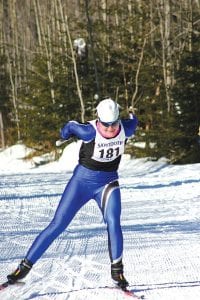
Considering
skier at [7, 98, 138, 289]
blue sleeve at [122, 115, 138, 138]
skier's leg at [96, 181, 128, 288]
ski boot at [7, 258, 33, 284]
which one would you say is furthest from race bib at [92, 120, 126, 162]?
ski boot at [7, 258, 33, 284]

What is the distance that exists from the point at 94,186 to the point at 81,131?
0.51 meters

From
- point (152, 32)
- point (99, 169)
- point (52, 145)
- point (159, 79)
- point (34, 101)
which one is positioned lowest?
point (52, 145)

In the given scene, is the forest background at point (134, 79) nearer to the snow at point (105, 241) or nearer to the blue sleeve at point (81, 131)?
the snow at point (105, 241)

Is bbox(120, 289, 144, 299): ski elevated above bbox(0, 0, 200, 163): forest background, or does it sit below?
above

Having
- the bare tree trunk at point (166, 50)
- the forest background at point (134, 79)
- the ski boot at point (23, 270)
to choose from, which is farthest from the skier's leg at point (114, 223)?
the bare tree trunk at point (166, 50)

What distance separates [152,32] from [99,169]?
52.2 ft

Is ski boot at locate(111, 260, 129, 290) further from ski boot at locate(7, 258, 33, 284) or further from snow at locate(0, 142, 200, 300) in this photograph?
ski boot at locate(7, 258, 33, 284)

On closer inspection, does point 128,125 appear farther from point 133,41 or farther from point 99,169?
point 133,41

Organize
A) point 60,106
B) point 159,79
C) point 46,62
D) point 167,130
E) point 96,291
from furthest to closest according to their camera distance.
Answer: point 46,62
point 60,106
point 159,79
point 167,130
point 96,291

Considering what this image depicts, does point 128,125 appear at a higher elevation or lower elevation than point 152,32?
higher

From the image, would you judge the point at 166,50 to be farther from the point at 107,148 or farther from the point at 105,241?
the point at 107,148

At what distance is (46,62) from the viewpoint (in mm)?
23906

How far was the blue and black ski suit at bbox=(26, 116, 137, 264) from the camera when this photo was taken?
16.9 ft

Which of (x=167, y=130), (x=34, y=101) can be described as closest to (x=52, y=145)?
(x=34, y=101)
